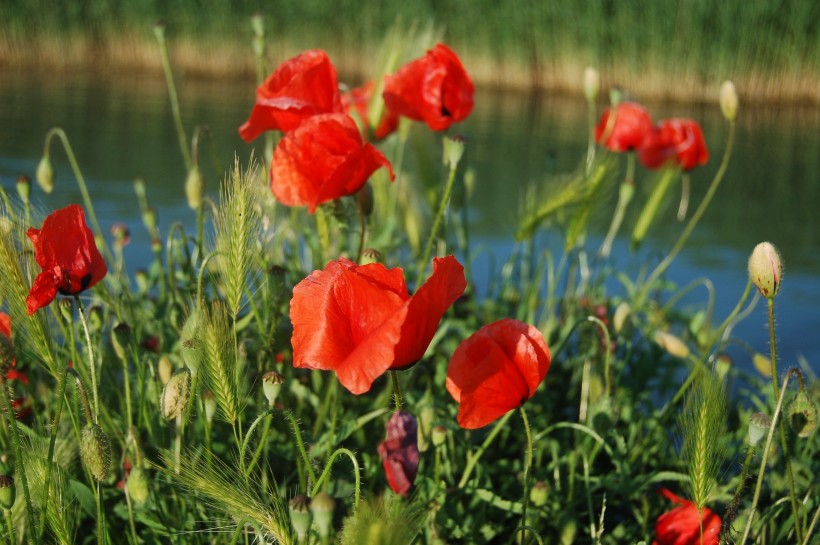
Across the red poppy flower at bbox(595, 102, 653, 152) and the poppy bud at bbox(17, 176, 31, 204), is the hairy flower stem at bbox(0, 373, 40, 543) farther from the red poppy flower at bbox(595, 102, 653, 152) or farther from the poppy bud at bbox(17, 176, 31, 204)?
the red poppy flower at bbox(595, 102, 653, 152)

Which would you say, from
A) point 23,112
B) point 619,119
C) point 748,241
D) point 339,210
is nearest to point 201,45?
point 23,112

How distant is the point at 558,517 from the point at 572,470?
7 cm

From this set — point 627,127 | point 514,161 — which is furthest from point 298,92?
point 514,161

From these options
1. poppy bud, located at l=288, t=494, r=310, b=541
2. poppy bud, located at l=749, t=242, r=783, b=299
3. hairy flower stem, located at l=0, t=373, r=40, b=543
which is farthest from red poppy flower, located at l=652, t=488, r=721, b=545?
hairy flower stem, located at l=0, t=373, r=40, b=543

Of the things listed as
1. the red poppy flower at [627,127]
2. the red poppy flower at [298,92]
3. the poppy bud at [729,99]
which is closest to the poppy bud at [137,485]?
the red poppy flower at [298,92]

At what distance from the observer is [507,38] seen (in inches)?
225

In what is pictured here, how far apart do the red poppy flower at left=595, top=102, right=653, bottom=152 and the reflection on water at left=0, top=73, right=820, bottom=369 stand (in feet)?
0.42

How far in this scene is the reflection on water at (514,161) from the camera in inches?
96.8

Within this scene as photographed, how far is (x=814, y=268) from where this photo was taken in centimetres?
257

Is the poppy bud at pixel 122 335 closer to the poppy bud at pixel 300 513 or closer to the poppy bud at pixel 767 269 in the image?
the poppy bud at pixel 300 513

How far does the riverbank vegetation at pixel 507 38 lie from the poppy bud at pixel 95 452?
13.4 ft

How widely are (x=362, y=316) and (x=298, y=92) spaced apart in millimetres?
465

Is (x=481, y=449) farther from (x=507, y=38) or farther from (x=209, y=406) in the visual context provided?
(x=507, y=38)

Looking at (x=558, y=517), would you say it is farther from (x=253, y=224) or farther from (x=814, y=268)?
(x=814, y=268)
